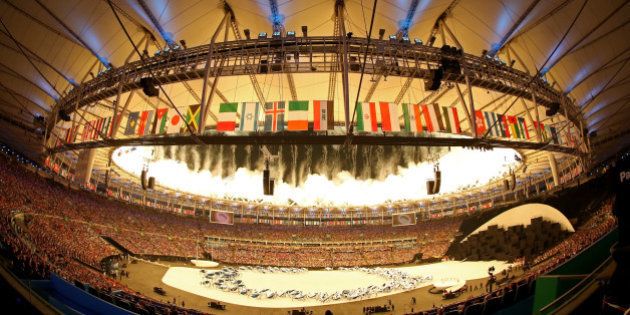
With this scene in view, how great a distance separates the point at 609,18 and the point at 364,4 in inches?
459

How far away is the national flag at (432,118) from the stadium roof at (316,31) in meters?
4.37

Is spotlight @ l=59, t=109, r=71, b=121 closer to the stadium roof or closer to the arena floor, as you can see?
the stadium roof

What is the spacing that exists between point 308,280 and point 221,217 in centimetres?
1692

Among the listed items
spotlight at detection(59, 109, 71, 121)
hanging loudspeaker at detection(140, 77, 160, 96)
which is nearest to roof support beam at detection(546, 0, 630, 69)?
hanging loudspeaker at detection(140, 77, 160, 96)

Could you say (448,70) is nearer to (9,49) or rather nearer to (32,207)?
(9,49)

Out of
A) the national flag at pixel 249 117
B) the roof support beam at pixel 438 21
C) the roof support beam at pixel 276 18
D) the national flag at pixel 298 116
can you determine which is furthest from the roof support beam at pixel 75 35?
the roof support beam at pixel 438 21

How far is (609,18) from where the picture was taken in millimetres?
14211

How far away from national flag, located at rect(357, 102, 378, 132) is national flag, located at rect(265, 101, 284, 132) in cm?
301

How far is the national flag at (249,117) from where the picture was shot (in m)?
11.8

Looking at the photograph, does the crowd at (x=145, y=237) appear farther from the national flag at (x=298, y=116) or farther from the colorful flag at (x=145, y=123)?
the national flag at (x=298, y=116)

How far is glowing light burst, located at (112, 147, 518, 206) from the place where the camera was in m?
29.6

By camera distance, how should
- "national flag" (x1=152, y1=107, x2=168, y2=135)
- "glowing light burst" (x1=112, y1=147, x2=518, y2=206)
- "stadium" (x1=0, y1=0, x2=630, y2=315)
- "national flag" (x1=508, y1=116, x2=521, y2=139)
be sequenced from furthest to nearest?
1. "glowing light burst" (x1=112, y1=147, x2=518, y2=206)
2. "national flag" (x1=508, y1=116, x2=521, y2=139)
3. "national flag" (x1=152, y1=107, x2=168, y2=135)
4. "stadium" (x1=0, y1=0, x2=630, y2=315)

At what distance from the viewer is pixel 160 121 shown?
42.1 ft

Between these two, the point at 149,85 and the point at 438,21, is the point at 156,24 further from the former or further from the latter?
the point at 438,21
